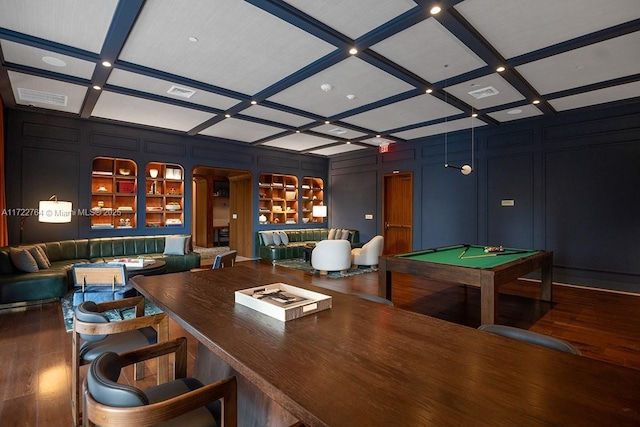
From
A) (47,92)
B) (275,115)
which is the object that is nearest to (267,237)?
(275,115)

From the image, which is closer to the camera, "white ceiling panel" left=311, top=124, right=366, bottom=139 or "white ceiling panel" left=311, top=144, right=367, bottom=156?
"white ceiling panel" left=311, top=124, right=366, bottom=139

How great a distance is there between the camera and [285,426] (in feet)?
4.26

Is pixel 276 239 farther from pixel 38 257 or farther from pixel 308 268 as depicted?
pixel 38 257

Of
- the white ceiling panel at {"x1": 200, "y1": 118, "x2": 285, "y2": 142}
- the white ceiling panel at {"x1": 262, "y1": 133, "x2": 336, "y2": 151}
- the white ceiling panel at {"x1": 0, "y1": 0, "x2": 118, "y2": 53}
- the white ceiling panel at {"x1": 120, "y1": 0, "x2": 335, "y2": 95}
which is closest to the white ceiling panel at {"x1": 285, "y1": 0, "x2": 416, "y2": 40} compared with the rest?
the white ceiling panel at {"x1": 120, "y1": 0, "x2": 335, "y2": 95}

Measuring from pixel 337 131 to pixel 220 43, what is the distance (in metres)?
4.06

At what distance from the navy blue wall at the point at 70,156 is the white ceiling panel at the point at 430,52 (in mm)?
5416

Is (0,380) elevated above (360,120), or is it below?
below

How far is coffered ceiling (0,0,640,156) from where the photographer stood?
9.58 ft

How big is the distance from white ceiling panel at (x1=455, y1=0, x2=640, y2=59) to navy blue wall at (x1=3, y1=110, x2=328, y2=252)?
6.36 m

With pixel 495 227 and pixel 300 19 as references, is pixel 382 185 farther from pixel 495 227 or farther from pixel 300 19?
Answer: pixel 300 19

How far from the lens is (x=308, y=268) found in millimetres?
7195

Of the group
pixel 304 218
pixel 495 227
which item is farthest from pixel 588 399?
pixel 304 218

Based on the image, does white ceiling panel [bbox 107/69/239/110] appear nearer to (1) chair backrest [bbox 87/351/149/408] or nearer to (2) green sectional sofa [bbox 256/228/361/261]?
(2) green sectional sofa [bbox 256/228/361/261]

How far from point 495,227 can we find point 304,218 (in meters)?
5.50
